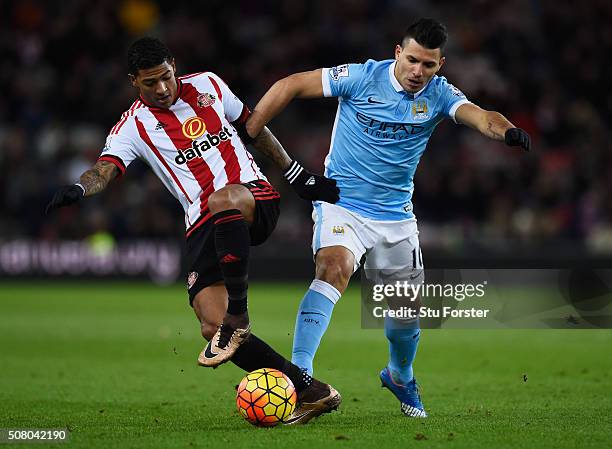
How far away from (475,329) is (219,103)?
25.2 ft

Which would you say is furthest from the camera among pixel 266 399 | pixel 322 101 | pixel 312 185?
pixel 322 101

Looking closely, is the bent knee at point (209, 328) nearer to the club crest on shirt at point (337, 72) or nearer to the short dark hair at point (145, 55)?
the short dark hair at point (145, 55)

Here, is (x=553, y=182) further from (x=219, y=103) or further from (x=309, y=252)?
(x=219, y=103)

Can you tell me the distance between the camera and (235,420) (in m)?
6.59

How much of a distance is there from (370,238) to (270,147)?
872 millimetres

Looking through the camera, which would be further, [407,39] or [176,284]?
[176,284]

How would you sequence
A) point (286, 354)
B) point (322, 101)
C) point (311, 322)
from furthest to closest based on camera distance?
point (322, 101) → point (286, 354) → point (311, 322)

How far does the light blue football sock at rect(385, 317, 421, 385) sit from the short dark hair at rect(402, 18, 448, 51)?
1781 millimetres

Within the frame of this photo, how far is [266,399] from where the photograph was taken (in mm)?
6090

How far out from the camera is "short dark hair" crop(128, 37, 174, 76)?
21.0 feet

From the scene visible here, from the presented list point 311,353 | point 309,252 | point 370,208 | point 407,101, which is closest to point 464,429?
point 311,353

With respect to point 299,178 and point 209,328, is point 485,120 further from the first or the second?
point 209,328

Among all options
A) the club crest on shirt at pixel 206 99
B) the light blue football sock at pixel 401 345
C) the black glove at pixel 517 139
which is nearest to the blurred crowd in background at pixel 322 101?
the light blue football sock at pixel 401 345

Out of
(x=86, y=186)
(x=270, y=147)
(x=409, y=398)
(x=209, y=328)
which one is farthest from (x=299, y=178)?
(x=409, y=398)
